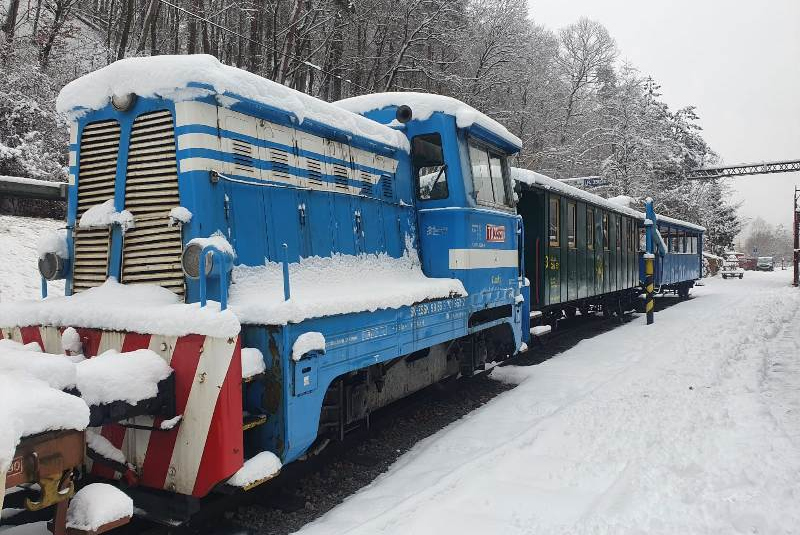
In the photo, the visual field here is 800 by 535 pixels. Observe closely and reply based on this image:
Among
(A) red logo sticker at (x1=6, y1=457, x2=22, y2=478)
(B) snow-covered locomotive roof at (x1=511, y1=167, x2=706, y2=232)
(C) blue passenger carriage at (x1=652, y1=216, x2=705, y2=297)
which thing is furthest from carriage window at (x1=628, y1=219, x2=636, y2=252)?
(A) red logo sticker at (x1=6, y1=457, x2=22, y2=478)

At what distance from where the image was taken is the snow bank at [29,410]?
2.11m

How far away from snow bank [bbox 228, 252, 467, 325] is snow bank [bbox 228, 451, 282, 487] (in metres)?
0.79

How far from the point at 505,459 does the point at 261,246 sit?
250cm

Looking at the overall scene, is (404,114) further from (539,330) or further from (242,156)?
(539,330)

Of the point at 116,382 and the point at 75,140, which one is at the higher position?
the point at 75,140

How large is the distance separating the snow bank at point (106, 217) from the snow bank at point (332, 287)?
2.69 ft

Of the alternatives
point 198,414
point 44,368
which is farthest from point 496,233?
point 44,368

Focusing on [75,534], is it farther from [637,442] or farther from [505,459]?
[637,442]

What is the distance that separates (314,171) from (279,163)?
0.40m

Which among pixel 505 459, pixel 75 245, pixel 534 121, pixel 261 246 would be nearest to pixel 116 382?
pixel 261 246

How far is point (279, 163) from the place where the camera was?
167 inches

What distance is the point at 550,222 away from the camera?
10.4 meters

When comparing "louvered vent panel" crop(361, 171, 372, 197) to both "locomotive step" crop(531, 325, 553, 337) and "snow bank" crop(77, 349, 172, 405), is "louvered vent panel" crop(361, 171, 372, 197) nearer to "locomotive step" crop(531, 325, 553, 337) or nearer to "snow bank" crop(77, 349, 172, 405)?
"snow bank" crop(77, 349, 172, 405)

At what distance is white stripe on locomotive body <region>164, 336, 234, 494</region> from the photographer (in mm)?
3062
